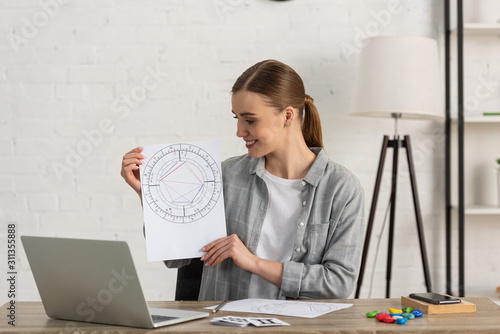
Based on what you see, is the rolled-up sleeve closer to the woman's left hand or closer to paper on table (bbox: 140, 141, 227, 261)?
the woman's left hand

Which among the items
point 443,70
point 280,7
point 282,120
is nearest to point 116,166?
point 280,7

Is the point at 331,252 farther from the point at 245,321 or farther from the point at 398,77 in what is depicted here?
the point at 398,77

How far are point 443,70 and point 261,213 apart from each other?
152 cm

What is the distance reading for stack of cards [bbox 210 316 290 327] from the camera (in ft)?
3.75

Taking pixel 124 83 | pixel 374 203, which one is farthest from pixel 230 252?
pixel 124 83

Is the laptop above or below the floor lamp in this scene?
below

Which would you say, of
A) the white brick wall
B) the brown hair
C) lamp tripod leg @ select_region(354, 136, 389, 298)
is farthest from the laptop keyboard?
the white brick wall

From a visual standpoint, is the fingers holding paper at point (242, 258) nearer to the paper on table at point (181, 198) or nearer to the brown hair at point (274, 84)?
the paper on table at point (181, 198)

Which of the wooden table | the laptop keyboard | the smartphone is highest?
the smartphone

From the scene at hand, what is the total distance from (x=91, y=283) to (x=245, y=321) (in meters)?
0.32

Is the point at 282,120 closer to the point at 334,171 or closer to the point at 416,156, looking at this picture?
the point at 334,171

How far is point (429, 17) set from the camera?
278cm

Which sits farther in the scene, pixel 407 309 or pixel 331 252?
pixel 331 252

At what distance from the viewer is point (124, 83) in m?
2.73
